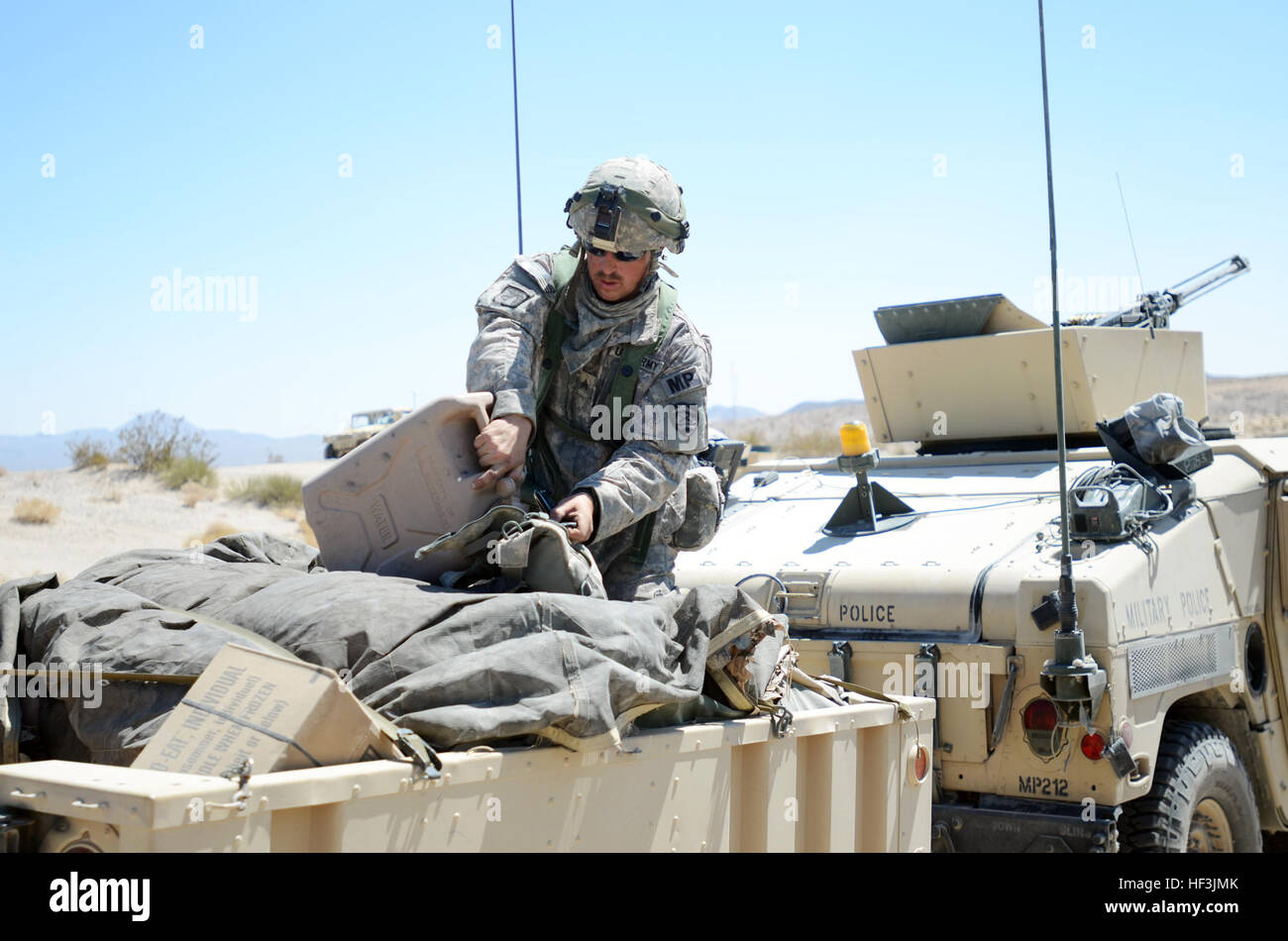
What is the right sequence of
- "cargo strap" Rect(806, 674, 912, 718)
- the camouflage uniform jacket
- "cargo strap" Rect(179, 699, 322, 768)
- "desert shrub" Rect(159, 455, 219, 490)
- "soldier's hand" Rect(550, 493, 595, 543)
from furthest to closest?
"desert shrub" Rect(159, 455, 219, 490) → "cargo strap" Rect(806, 674, 912, 718) → the camouflage uniform jacket → "soldier's hand" Rect(550, 493, 595, 543) → "cargo strap" Rect(179, 699, 322, 768)

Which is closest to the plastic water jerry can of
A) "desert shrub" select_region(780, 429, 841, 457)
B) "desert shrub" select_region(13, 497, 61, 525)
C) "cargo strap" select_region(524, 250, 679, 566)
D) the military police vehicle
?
"cargo strap" select_region(524, 250, 679, 566)

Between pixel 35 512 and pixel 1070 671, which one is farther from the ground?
pixel 1070 671

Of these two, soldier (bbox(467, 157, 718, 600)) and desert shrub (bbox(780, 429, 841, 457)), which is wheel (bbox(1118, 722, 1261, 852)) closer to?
soldier (bbox(467, 157, 718, 600))

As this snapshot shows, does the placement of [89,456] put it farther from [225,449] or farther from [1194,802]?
[225,449]

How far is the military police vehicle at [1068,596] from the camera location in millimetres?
4855

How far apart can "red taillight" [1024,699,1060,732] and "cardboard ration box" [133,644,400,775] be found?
3.15m

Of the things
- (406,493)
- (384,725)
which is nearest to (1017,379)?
(406,493)

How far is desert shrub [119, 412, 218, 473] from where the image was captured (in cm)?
2156

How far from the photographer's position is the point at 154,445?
2183 centimetres

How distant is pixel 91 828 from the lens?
209 cm

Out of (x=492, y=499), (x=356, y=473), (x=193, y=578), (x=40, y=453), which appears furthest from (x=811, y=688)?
(x=40, y=453)

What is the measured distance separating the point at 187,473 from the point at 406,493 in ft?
62.1

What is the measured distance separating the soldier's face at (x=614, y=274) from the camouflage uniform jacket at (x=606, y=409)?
0.25 feet

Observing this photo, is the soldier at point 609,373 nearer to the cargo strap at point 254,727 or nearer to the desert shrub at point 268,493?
the cargo strap at point 254,727
